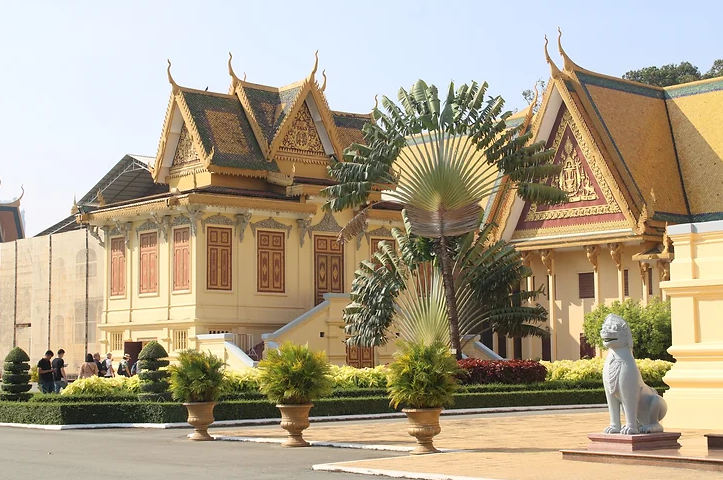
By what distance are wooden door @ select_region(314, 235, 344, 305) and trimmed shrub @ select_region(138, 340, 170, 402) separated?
471 inches

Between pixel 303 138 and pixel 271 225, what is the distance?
142 inches

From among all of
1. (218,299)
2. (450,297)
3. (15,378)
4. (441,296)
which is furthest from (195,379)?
(218,299)

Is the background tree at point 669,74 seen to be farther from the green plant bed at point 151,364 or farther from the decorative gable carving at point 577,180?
the green plant bed at point 151,364

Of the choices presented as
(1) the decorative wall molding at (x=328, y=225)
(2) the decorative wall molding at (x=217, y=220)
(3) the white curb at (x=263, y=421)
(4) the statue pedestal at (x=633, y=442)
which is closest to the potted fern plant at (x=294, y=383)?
(3) the white curb at (x=263, y=421)

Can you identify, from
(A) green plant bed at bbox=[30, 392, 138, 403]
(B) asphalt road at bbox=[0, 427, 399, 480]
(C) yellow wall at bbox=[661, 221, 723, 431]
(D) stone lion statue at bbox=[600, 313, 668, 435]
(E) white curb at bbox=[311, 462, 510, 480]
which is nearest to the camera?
(E) white curb at bbox=[311, 462, 510, 480]

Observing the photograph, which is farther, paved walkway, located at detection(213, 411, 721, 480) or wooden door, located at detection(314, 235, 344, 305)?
wooden door, located at detection(314, 235, 344, 305)

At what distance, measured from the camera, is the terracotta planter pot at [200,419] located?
17.9m

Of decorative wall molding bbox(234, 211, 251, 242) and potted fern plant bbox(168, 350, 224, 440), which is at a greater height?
decorative wall molding bbox(234, 211, 251, 242)

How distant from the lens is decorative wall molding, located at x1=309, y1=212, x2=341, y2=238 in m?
35.7

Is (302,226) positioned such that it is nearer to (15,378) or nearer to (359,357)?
(359,357)

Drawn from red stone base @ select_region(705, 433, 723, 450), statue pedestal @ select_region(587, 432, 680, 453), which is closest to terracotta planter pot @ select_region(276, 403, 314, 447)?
statue pedestal @ select_region(587, 432, 680, 453)

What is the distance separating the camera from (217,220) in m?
33.2

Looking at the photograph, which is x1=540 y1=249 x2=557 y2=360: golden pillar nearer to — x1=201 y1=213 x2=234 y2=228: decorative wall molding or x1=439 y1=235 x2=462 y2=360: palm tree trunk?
x1=439 y1=235 x2=462 y2=360: palm tree trunk

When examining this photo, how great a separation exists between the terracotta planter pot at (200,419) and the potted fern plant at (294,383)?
1.28 m
